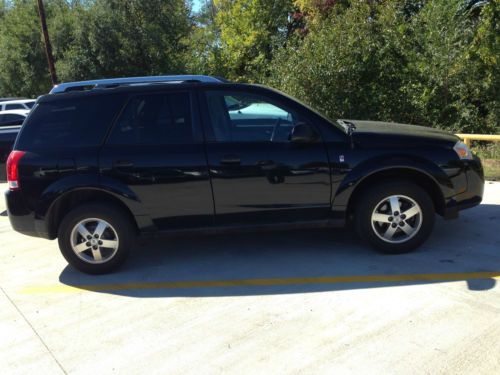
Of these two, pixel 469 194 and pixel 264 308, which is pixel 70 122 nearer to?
pixel 264 308

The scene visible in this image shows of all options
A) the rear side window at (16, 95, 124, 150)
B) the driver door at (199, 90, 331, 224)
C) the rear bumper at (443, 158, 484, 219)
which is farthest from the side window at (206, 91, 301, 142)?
the rear bumper at (443, 158, 484, 219)

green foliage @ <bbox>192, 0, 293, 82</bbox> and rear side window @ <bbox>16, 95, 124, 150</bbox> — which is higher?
green foliage @ <bbox>192, 0, 293, 82</bbox>

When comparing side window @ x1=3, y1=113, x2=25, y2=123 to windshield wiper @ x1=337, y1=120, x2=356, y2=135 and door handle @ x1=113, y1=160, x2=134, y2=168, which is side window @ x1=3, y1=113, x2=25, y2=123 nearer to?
door handle @ x1=113, y1=160, x2=134, y2=168

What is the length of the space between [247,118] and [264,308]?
6.14ft

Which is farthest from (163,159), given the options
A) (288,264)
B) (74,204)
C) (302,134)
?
(288,264)

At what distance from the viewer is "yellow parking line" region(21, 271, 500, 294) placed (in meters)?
4.24

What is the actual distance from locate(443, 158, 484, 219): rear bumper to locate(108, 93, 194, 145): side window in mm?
2621

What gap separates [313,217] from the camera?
15.5 ft

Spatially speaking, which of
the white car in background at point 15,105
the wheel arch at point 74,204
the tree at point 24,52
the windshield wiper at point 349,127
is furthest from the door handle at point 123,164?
the tree at point 24,52

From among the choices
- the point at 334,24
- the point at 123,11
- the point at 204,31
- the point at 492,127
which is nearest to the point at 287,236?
the point at 492,127

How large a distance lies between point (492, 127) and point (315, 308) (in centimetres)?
930

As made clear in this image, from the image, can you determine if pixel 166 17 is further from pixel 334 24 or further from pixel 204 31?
pixel 334 24

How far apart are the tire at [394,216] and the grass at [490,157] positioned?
3.99 meters

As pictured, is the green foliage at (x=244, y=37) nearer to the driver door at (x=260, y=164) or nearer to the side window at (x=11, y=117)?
the side window at (x=11, y=117)
